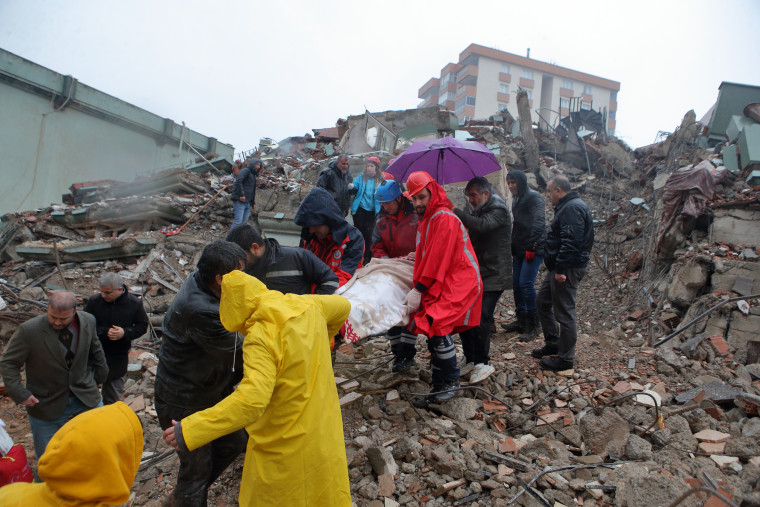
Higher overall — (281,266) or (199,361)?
(281,266)

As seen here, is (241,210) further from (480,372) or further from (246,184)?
(480,372)

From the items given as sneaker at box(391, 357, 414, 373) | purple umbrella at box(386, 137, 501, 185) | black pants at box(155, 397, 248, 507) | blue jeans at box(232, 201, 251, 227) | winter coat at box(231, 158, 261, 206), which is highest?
winter coat at box(231, 158, 261, 206)

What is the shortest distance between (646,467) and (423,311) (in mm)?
1654

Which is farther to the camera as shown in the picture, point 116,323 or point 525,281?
point 525,281

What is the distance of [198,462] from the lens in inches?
87.9

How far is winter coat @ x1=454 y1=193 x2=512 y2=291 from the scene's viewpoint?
372 cm

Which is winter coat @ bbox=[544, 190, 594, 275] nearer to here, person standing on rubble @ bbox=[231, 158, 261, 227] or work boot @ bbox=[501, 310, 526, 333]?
work boot @ bbox=[501, 310, 526, 333]

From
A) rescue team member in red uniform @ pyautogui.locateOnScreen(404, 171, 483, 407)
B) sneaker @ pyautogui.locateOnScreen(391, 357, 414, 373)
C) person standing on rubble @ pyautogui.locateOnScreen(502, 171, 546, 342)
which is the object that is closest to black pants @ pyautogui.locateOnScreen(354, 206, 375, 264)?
person standing on rubble @ pyautogui.locateOnScreen(502, 171, 546, 342)

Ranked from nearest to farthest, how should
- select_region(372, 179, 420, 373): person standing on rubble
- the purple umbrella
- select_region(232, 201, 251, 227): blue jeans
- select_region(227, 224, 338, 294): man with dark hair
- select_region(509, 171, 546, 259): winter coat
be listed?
select_region(227, 224, 338, 294): man with dark hair
select_region(372, 179, 420, 373): person standing on rubble
the purple umbrella
select_region(509, 171, 546, 259): winter coat
select_region(232, 201, 251, 227): blue jeans

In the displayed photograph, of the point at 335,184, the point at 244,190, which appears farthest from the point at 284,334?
the point at 244,190

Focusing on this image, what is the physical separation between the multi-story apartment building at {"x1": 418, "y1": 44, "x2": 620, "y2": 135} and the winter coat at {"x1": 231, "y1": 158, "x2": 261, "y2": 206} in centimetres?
4043

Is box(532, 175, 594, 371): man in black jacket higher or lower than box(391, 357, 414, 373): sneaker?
higher

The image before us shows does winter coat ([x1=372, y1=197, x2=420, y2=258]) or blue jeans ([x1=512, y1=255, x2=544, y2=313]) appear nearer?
winter coat ([x1=372, y1=197, x2=420, y2=258])

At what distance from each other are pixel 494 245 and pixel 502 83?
1959 inches
